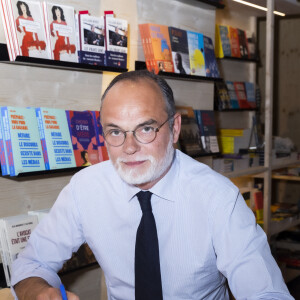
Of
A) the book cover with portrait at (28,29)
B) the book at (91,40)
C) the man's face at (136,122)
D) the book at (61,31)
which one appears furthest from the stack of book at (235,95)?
the man's face at (136,122)

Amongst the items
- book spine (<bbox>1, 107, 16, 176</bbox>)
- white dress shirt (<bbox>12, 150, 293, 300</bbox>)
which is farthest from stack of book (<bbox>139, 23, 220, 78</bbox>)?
white dress shirt (<bbox>12, 150, 293, 300</bbox>)

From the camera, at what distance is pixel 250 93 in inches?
166

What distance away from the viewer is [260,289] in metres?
1.44

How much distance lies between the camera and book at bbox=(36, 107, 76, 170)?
88.4 inches

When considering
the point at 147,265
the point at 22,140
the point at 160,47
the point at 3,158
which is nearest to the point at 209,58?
the point at 160,47

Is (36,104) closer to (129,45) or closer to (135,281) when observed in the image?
(129,45)

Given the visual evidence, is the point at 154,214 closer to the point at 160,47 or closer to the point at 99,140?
the point at 99,140

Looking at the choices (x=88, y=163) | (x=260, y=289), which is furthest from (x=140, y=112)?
(x=88, y=163)

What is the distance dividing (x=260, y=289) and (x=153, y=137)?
0.62m

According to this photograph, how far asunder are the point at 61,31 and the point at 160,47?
0.73 metres

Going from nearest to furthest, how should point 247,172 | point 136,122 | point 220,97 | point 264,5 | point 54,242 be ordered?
point 136,122
point 54,242
point 247,172
point 220,97
point 264,5

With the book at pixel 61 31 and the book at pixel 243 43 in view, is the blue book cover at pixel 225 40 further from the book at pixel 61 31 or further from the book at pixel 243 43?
the book at pixel 61 31

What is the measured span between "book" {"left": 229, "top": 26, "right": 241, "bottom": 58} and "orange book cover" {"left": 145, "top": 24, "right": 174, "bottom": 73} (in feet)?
3.90

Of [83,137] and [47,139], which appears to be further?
[83,137]
